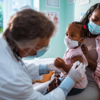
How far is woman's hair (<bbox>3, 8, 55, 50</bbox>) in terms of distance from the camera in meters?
0.82

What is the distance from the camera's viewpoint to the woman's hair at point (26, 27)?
82 centimetres

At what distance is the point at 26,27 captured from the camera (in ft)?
2.67

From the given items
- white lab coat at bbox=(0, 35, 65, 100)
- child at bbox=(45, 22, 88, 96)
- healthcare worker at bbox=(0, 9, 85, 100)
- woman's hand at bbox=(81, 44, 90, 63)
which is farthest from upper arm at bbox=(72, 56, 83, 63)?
white lab coat at bbox=(0, 35, 65, 100)

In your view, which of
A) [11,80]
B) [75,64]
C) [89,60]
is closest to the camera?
[11,80]

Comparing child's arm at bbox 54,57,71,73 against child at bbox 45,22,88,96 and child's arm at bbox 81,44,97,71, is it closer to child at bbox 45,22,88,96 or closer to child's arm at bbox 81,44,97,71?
child at bbox 45,22,88,96

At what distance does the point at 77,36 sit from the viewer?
1.32m

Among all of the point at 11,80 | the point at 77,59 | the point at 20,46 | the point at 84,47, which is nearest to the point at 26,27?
the point at 20,46

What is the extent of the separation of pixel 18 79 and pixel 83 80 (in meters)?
0.69

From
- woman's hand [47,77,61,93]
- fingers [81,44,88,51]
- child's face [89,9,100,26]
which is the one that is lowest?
woman's hand [47,77,61,93]

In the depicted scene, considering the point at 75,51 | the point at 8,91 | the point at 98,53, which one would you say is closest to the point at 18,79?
the point at 8,91

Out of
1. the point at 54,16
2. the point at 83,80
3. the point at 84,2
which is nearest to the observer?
the point at 83,80

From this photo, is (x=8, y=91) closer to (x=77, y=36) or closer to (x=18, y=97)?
(x=18, y=97)

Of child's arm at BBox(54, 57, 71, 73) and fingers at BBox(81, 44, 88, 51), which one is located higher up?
fingers at BBox(81, 44, 88, 51)

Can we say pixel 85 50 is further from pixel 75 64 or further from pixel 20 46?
pixel 20 46
